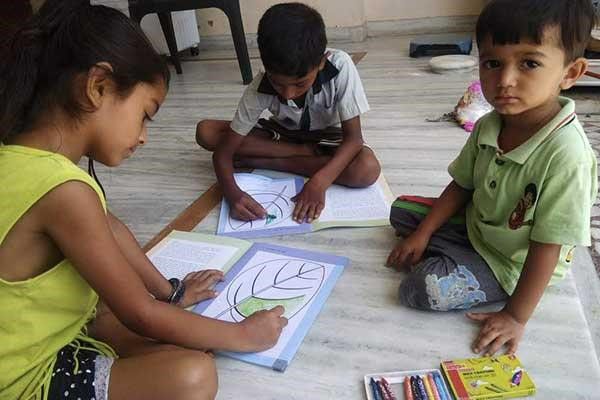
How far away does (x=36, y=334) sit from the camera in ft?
1.93

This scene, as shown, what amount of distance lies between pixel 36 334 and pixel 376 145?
114 centimetres

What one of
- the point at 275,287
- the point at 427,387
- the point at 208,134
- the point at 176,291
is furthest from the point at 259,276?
the point at 208,134

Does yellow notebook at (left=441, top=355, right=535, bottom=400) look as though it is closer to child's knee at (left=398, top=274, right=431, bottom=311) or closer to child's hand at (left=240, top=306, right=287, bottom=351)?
child's knee at (left=398, top=274, right=431, bottom=311)

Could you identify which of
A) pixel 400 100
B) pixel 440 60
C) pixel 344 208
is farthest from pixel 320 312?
pixel 440 60

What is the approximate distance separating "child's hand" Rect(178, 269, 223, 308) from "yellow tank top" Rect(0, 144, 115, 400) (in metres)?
0.22

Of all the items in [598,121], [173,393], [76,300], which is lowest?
[598,121]

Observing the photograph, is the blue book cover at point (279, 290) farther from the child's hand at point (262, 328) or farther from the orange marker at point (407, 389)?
the orange marker at point (407, 389)

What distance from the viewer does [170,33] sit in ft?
8.71

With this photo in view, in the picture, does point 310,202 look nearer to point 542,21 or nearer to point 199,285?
point 199,285

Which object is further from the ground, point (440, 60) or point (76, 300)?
point (76, 300)

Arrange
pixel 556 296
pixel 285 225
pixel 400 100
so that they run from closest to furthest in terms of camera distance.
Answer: pixel 556 296, pixel 285 225, pixel 400 100

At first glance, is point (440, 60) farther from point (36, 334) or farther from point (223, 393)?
point (36, 334)

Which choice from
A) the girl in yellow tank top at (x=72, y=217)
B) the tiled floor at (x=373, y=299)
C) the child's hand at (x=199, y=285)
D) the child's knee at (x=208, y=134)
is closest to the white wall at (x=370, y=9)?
the tiled floor at (x=373, y=299)

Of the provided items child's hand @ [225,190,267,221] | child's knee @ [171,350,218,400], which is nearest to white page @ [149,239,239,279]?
child's hand @ [225,190,267,221]
